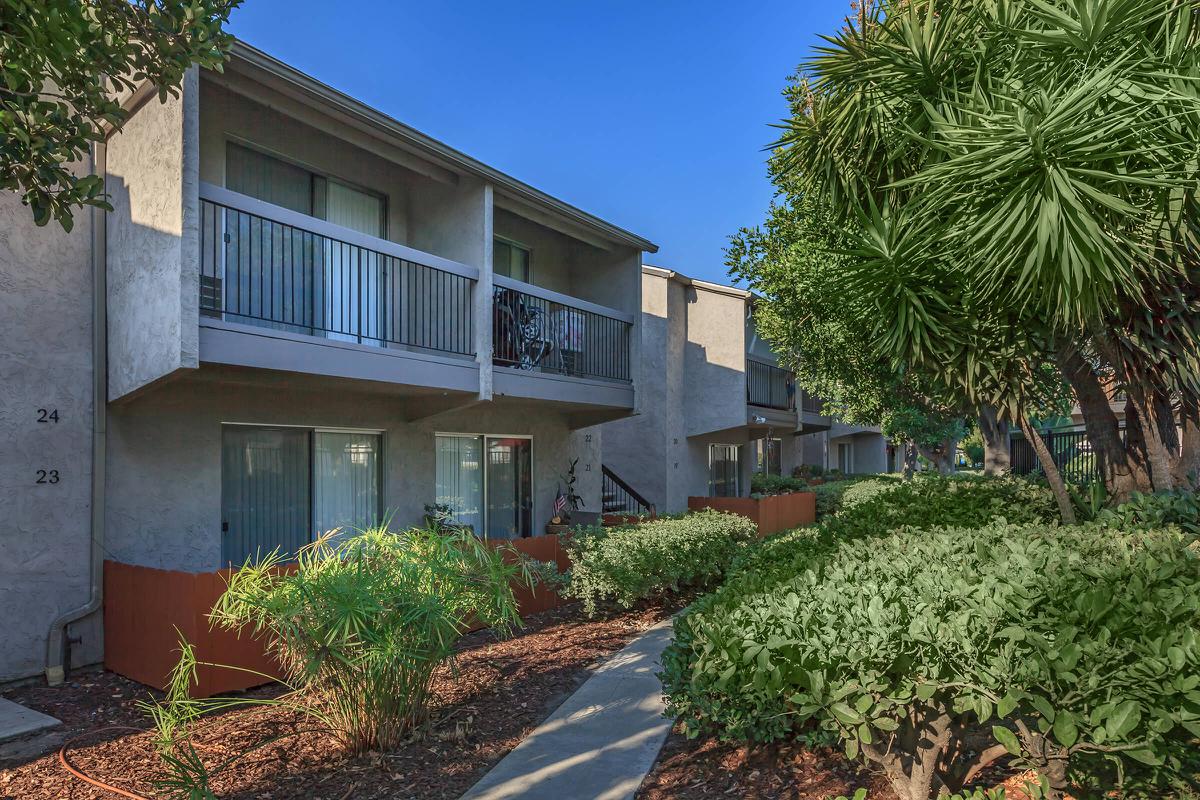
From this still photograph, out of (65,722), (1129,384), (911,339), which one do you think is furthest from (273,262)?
(1129,384)

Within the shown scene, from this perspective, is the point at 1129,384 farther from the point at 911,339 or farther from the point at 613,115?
the point at 613,115

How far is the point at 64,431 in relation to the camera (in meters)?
6.87

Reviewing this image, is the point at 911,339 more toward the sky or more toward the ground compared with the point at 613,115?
more toward the ground

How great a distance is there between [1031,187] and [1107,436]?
155 inches

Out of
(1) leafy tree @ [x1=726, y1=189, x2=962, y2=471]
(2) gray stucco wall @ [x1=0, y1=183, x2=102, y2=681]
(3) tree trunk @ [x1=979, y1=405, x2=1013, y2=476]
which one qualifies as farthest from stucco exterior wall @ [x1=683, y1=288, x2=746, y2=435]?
(2) gray stucco wall @ [x1=0, y1=183, x2=102, y2=681]

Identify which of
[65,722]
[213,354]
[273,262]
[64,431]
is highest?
[273,262]

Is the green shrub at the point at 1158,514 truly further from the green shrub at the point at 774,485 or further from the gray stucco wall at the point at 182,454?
the green shrub at the point at 774,485

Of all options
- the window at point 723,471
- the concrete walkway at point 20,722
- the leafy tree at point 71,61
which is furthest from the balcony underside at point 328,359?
the window at point 723,471

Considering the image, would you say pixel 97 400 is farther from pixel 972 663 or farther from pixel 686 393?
pixel 686 393

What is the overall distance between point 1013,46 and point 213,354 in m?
7.58

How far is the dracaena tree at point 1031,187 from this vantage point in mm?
5141

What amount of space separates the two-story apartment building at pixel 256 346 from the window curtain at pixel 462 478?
0.04 metres

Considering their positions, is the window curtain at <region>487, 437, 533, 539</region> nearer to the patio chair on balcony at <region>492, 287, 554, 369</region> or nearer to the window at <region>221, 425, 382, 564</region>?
the patio chair on balcony at <region>492, 287, 554, 369</region>

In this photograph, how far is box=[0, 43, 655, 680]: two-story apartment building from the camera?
662 cm
